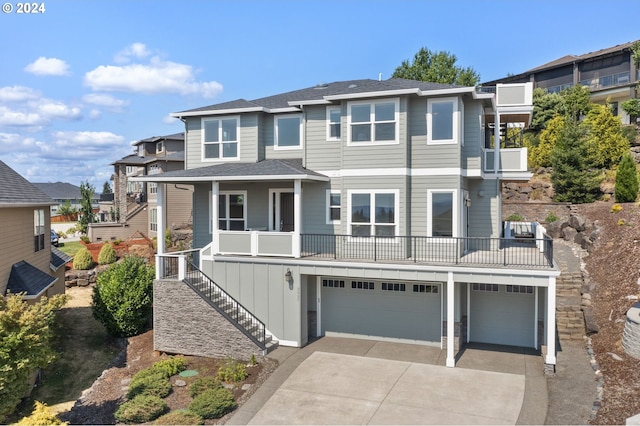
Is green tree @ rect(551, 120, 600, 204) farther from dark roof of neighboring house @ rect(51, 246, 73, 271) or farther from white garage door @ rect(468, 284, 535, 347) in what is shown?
dark roof of neighboring house @ rect(51, 246, 73, 271)

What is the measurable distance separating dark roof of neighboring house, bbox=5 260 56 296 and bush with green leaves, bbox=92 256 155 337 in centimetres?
188

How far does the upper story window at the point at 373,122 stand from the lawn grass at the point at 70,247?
25.3m

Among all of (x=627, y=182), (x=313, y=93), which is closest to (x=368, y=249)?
(x=313, y=93)

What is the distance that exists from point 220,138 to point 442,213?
369 inches

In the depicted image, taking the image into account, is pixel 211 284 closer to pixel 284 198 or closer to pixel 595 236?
pixel 284 198

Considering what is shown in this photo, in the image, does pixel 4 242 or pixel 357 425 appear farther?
pixel 4 242

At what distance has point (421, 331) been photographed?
15891mm

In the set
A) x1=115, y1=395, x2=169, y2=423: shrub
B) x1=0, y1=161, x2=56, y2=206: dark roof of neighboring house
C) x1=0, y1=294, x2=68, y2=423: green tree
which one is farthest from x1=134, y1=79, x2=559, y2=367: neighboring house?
x1=0, y1=294, x2=68, y2=423: green tree

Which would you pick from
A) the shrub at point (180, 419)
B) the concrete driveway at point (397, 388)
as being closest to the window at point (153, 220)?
the concrete driveway at point (397, 388)

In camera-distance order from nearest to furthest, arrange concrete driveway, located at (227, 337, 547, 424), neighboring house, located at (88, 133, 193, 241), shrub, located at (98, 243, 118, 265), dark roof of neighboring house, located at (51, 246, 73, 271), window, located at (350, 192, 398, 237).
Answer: concrete driveway, located at (227, 337, 547, 424) → window, located at (350, 192, 398, 237) → dark roof of neighboring house, located at (51, 246, 73, 271) → shrub, located at (98, 243, 118, 265) → neighboring house, located at (88, 133, 193, 241)

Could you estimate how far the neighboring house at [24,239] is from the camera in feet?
49.2

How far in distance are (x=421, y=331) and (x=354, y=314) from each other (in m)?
2.39

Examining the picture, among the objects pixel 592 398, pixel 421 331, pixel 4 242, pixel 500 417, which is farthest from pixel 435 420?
pixel 4 242

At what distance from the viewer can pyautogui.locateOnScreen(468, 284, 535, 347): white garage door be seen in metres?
15.5
